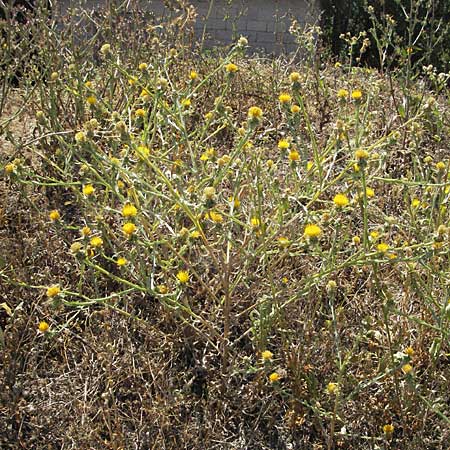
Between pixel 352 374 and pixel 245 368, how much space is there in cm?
39

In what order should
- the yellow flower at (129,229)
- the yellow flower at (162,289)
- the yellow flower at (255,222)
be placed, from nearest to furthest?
the yellow flower at (129,229), the yellow flower at (255,222), the yellow flower at (162,289)

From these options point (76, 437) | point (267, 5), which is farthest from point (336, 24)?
point (76, 437)

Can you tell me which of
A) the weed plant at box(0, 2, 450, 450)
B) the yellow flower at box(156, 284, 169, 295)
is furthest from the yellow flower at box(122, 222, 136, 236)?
Answer: the yellow flower at box(156, 284, 169, 295)

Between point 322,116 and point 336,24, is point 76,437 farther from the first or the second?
point 336,24

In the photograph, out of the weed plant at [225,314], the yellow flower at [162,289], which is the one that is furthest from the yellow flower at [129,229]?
the yellow flower at [162,289]

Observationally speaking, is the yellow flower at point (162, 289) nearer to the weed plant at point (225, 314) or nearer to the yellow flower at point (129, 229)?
the weed plant at point (225, 314)

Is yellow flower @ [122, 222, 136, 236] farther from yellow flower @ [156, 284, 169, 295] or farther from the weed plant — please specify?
yellow flower @ [156, 284, 169, 295]

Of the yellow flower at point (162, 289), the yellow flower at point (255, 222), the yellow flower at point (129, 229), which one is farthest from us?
the yellow flower at point (162, 289)

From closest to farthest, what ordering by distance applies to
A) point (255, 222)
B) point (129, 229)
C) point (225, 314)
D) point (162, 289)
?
point (129, 229) < point (255, 222) < point (162, 289) < point (225, 314)

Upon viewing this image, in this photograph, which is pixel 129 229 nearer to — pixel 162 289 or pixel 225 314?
pixel 162 289

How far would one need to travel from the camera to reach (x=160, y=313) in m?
2.71

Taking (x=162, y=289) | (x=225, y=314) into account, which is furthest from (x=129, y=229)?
(x=225, y=314)

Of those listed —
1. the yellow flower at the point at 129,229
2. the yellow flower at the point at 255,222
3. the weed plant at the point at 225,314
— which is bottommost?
the weed plant at the point at 225,314

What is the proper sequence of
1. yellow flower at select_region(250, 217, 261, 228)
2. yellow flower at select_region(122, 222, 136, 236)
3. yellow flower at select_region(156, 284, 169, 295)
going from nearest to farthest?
1. yellow flower at select_region(122, 222, 136, 236)
2. yellow flower at select_region(250, 217, 261, 228)
3. yellow flower at select_region(156, 284, 169, 295)
